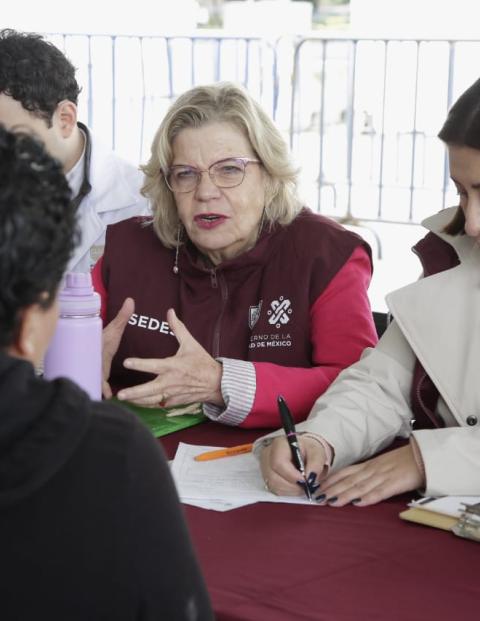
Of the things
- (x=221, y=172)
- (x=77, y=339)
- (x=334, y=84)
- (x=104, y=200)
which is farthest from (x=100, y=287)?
(x=334, y=84)

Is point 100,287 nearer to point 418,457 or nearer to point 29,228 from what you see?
point 418,457

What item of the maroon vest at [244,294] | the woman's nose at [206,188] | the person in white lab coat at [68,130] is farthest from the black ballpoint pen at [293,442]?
the person in white lab coat at [68,130]

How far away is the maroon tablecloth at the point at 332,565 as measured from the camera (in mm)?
1393

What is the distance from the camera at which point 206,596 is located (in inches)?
43.1

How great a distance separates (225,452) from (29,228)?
112cm

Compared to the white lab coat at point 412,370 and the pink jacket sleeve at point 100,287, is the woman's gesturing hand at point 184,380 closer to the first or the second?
the white lab coat at point 412,370

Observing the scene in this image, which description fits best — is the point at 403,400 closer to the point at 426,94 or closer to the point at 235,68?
the point at 426,94

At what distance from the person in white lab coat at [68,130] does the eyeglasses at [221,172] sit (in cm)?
63

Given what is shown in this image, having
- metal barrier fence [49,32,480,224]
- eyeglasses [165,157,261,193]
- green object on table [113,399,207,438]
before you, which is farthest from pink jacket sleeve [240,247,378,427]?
metal barrier fence [49,32,480,224]

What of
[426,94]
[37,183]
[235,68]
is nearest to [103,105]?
[235,68]

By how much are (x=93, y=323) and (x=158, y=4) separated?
9.53 m

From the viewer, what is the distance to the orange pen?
1.98 m

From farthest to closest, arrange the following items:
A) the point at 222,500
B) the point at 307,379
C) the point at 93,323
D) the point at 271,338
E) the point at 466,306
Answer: the point at 271,338, the point at 307,379, the point at 466,306, the point at 93,323, the point at 222,500

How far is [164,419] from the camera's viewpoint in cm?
222
